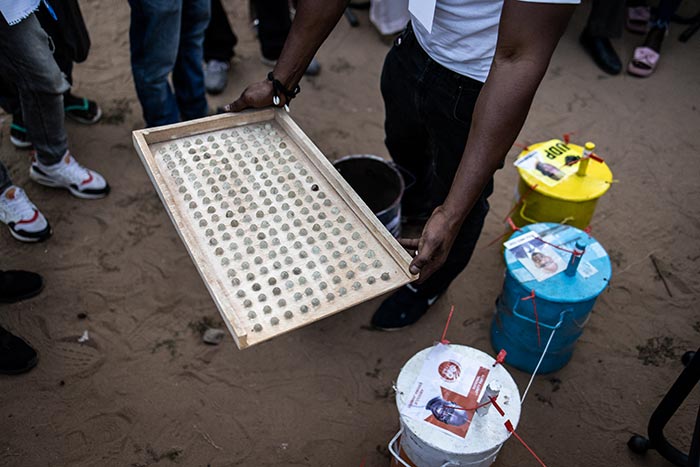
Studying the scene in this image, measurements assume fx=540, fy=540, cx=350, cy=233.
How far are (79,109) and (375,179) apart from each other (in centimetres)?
218

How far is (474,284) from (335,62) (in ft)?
7.64

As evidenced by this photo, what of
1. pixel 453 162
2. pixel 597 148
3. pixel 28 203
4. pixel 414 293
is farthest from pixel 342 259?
pixel 597 148

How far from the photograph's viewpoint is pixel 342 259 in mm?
1579

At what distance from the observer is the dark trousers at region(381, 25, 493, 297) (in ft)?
5.86

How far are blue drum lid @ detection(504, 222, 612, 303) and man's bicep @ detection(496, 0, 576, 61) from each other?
993mm

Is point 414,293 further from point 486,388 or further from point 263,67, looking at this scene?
point 263,67

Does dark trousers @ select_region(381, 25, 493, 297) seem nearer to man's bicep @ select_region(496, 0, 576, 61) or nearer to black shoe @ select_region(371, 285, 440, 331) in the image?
black shoe @ select_region(371, 285, 440, 331)

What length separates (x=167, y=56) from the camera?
2.77 m

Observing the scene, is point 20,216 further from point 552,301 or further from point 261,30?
point 552,301

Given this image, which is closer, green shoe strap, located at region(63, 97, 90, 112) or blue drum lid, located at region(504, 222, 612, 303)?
blue drum lid, located at region(504, 222, 612, 303)

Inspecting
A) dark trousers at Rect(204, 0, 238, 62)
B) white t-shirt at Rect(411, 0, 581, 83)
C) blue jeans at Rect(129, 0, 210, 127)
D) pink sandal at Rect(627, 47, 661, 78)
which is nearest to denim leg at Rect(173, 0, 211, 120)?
blue jeans at Rect(129, 0, 210, 127)

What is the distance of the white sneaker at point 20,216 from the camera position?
2742 millimetres

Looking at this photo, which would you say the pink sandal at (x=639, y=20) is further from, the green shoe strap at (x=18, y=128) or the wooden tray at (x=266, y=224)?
the green shoe strap at (x=18, y=128)

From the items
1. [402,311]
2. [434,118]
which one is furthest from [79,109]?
[434,118]
